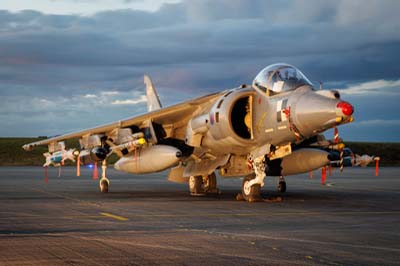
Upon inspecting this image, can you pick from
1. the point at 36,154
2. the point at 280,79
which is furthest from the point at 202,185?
the point at 36,154

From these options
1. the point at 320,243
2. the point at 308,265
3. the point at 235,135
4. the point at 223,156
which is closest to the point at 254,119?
the point at 235,135

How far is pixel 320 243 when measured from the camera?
8.55 meters

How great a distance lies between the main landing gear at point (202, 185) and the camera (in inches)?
741

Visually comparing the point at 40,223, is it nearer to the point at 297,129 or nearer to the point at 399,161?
the point at 297,129

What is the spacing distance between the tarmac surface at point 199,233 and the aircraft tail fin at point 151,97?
8464mm

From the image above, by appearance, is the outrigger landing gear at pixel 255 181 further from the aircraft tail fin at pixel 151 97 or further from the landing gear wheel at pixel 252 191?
the aircraft tail fin at pixel 151 97

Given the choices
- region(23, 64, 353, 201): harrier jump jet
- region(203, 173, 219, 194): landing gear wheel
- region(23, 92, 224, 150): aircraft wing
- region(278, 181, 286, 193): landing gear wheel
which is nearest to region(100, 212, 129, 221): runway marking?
region(23, 64, 353, 201): harrier jump jet

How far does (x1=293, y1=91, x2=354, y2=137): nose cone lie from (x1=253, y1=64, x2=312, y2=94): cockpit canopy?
66cm

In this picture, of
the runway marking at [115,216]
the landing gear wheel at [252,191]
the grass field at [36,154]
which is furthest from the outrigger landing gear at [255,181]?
the grass field at [36,154]

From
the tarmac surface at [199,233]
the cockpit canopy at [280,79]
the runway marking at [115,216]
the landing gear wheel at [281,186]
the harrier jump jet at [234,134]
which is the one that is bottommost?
the tarmac surface at [199,233]

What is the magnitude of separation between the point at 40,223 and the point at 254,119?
6.36 m

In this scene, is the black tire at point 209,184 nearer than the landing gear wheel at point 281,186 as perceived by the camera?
Yes

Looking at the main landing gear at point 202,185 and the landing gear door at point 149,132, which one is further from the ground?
the landing gear door at point 149,132

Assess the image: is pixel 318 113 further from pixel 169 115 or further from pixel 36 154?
pixel 36 154
